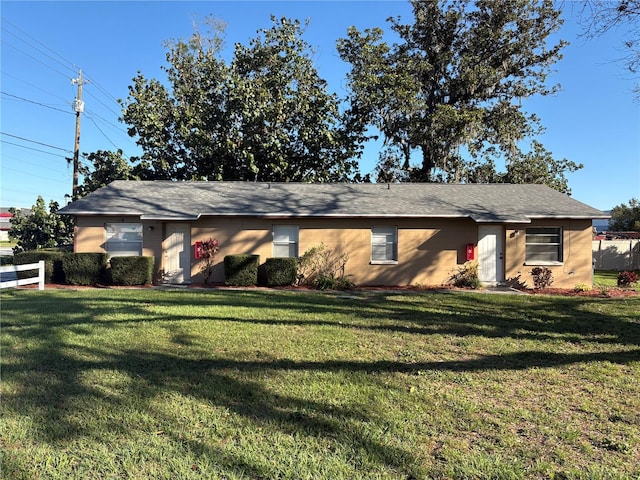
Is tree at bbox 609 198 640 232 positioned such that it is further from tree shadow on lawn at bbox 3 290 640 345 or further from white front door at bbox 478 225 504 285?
tree shadow on lawn at bbox 3 290 640 345

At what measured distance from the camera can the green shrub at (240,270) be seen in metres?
13.9

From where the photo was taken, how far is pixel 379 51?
2230 cm

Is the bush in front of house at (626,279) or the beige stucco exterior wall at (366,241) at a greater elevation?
the beige stucco exterior wall at (366,241)

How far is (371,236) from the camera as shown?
1491 cm

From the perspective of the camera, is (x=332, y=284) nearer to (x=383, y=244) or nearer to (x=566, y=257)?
(x=383, y=244)

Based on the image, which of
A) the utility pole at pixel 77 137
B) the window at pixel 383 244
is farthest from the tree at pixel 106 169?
the window at pixel 383 244

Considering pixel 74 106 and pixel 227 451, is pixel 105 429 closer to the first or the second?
pixel 227 451

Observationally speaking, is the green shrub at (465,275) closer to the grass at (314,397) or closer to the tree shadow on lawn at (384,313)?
the tree shadow on lawn at (384,313)

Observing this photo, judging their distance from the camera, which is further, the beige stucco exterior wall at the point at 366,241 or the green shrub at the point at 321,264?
the beige stucco exterior wall at the point at 366,241

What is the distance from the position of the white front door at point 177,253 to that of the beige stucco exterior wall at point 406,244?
0.23 m

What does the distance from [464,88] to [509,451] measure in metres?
22.1

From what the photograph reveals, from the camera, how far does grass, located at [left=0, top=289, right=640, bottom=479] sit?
9.99ft

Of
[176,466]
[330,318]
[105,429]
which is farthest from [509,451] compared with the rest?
[330,318]

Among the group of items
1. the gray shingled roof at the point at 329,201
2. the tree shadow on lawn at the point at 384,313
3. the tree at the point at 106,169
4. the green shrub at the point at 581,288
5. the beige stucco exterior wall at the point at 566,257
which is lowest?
the tree shadow on lawn at the point at 384,313
